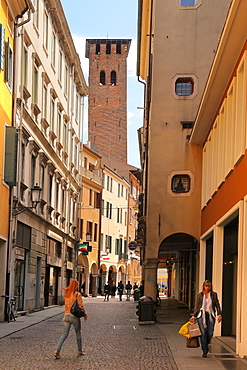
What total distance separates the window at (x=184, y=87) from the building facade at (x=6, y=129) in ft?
25.8

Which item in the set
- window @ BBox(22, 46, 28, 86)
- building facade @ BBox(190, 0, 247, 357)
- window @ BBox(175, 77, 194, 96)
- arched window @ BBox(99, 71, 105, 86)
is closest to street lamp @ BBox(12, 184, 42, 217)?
window @ BBox(22, 46, 28, 86)

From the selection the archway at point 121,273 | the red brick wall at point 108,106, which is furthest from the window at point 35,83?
the red brick wall at point 108,106

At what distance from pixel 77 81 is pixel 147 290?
67.1 ft

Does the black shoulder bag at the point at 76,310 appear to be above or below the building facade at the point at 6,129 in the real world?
below

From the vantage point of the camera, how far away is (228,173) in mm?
17109

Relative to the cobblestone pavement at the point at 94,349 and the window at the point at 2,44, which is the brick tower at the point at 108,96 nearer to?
the window at the point at 2,44

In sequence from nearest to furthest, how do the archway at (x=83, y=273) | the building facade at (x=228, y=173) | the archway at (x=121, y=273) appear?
the building facade at (x=228, y=173), the archway at (x=83, y=273), the archway at (x=121, y=273)

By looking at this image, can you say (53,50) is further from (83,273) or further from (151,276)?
(83,273)

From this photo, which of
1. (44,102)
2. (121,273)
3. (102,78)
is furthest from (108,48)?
(44,102)

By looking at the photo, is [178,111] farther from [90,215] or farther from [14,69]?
[90,215]

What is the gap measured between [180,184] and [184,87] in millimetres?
4172

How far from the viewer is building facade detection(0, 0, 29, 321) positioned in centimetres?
2191

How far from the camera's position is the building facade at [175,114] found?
90.3 ft

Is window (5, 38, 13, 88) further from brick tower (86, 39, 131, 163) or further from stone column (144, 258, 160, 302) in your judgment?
brick tower (86, 39, 131, 163)
